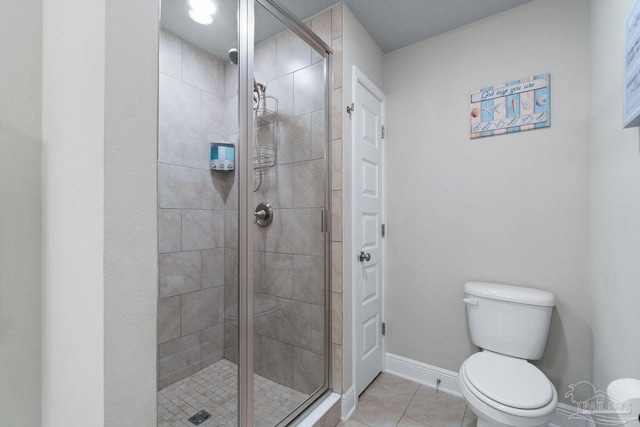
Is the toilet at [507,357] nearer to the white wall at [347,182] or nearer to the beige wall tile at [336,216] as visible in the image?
the white wall at [347,182]

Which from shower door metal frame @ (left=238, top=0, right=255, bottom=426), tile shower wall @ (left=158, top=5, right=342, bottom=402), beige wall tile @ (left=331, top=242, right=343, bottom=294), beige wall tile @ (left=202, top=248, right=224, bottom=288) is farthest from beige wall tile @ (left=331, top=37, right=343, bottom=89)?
beige wall tile @ (left=202, top=248, right=224, bottom=288)

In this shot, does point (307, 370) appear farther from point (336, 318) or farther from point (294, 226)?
point (294, 226)

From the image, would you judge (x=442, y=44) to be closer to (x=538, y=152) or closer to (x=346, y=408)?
(x=538, y=152)

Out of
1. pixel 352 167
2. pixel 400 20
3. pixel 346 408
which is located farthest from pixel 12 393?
pixel 400 20

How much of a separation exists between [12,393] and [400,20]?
2.53 metres

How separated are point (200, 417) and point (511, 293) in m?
1.71

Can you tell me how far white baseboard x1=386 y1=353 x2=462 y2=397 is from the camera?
1902mm

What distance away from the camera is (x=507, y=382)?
4.26 feet

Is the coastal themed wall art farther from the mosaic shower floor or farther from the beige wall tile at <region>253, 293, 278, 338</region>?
the mosaic shower floor

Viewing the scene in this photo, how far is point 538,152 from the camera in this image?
5.41 feet

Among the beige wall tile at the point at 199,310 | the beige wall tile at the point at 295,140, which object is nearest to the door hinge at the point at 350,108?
the beige wall tile at the point at 295,140

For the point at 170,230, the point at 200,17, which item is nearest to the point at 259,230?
the point at 170,230

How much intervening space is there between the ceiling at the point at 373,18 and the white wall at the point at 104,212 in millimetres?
378

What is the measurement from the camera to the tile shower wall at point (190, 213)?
111 cm
